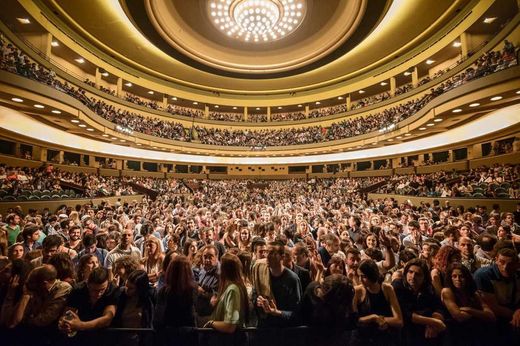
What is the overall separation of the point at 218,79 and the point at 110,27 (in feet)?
40.8

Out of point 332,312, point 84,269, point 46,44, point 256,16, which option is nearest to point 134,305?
point 84,269

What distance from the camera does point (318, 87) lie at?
31.3 meters

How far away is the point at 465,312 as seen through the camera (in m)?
2.24

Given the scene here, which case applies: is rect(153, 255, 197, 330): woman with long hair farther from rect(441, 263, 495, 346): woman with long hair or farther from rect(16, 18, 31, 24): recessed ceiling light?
rect(16, 18, 31, 24): recessed ceiling light

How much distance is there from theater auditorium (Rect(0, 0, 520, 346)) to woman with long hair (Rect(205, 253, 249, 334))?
0.07 ft

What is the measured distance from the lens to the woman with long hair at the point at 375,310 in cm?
215

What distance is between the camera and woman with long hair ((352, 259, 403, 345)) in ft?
7.04

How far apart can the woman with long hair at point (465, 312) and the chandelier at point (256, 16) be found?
20.6 meters

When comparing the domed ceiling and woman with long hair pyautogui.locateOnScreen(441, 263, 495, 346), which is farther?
the domed ceiling

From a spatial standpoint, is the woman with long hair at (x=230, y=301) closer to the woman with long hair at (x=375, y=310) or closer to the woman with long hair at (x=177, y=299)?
the woman with long hair at (x=177, y=299)

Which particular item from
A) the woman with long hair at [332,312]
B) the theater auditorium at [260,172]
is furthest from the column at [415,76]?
the woman with long hair at [332,312]

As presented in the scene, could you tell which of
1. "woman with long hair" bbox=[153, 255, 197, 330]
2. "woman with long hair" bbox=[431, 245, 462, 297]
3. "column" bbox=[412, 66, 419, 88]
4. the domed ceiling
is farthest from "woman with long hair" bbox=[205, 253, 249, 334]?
"column" bbox=[412, 66, 419, 88]

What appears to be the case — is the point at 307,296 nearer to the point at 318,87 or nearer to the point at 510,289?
the point at 510,289

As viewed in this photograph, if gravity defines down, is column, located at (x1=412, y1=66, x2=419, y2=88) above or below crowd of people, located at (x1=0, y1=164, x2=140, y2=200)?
above
